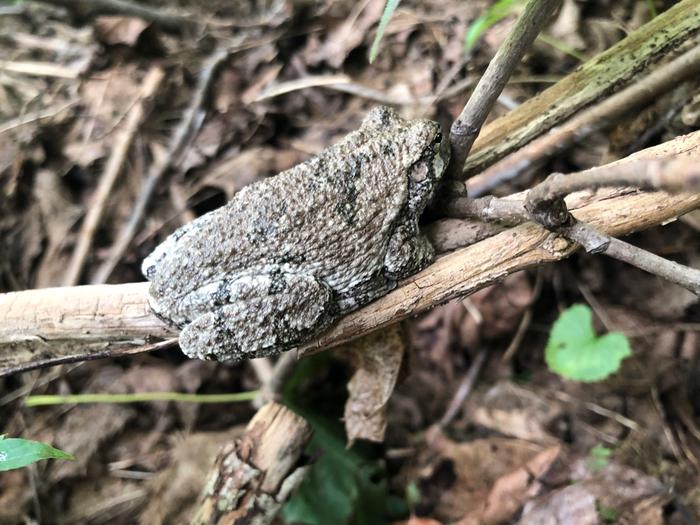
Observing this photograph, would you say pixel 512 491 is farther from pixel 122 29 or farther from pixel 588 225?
pixel 122 29

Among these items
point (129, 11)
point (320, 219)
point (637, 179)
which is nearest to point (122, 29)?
point (129, 11)

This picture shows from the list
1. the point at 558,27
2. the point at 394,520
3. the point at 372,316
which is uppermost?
the point at 558,27

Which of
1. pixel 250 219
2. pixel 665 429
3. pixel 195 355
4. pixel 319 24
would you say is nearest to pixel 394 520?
pixel 665 429

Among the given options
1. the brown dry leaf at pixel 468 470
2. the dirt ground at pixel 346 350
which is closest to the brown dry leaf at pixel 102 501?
the dirt ground at pixel 346 350

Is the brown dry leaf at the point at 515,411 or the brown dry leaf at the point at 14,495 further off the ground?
the brown dry leaf at the point at 515,411

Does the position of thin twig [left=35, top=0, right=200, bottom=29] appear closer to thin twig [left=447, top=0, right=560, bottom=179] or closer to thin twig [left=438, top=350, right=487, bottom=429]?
thin twig [left=447, top=0, right=560, bottom=179]

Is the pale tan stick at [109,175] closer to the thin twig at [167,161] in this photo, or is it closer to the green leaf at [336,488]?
the thin twig at [167,161]

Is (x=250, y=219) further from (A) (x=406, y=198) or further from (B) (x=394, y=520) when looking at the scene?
(B) (x=394, y=520)
